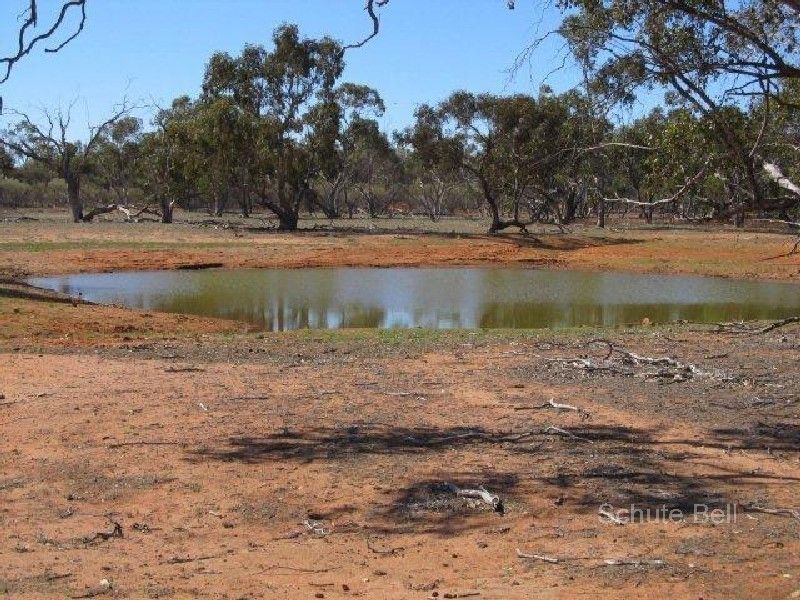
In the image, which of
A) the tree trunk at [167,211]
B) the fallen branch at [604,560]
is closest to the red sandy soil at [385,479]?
the fallen branch at [604,560]

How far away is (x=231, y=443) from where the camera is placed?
7301mm

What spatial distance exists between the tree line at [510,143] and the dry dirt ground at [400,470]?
171cm

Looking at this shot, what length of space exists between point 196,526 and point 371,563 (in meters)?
1.14

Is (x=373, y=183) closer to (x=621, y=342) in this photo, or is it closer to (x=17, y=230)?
(x=17, y=230)

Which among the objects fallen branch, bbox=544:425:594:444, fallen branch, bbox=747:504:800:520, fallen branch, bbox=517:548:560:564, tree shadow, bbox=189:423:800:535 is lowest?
fallen branch, bbox=517:548:560:564

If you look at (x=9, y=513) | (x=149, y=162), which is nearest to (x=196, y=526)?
(x=9, y=513)

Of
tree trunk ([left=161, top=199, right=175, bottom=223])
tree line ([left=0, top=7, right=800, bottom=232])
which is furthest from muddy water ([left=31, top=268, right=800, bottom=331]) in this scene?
tree trunk ([left=161, top=199, right=175, bottom=223])

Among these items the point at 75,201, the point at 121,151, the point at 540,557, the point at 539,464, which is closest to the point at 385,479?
the point at 539,464

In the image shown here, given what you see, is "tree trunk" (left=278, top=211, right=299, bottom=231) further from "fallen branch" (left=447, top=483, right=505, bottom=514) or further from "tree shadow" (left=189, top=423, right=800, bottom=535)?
"fallen branch" (left=447, top=483, right=505, bottom=514)

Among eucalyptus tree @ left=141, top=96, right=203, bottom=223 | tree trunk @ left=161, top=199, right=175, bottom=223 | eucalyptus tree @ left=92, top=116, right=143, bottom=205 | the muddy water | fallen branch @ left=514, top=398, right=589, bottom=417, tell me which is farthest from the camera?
eucalyptus tree @ left=92, top=116, right=143, bottom=205

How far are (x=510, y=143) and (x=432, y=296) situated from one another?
23.3 metres

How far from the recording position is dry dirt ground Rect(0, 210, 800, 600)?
4770 mm

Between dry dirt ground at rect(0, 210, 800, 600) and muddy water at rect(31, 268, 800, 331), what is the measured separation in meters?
7.24

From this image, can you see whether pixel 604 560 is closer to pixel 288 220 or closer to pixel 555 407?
pixel 555 407
